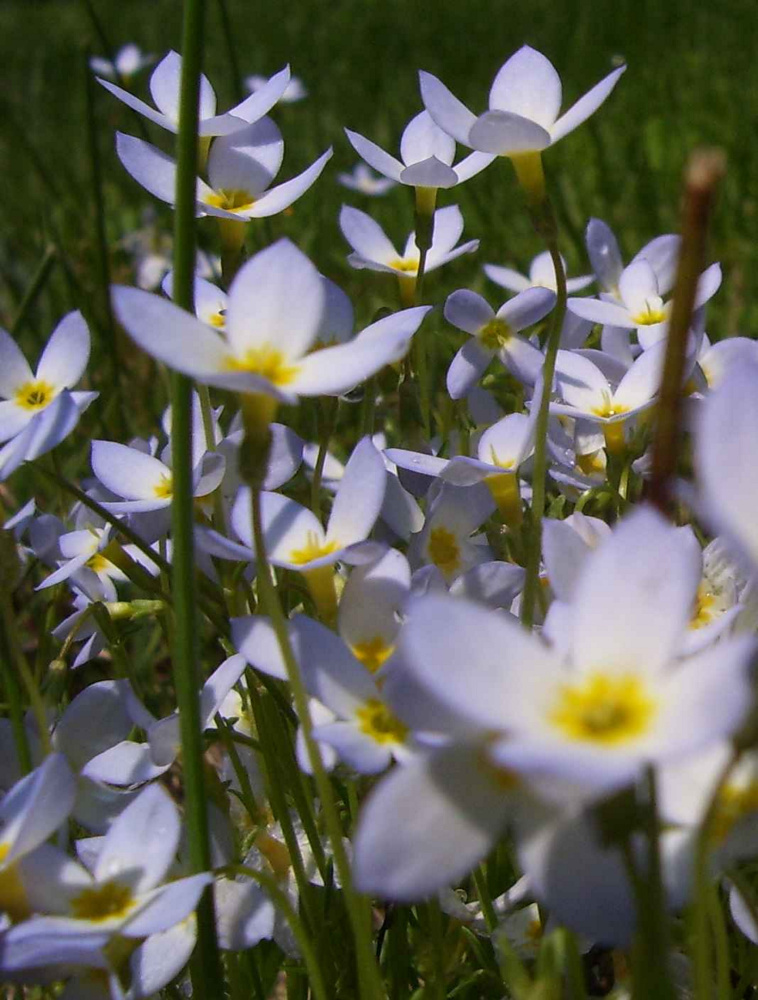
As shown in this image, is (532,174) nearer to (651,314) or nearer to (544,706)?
(651,314)

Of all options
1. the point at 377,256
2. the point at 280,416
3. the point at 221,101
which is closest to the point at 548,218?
the point at 377,256

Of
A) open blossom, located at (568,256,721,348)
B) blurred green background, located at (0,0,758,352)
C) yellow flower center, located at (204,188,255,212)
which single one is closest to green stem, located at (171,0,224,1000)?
yellow flower center, located at (204,188,255,212)

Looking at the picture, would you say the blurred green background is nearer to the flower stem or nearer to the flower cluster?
the flower cluster

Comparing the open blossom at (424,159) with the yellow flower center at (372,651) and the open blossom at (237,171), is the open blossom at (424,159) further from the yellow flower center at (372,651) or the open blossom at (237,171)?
the yellow flower center at (372,651)

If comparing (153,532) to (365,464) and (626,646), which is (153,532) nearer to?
(365,464)

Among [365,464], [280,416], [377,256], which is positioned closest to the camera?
[365,464]

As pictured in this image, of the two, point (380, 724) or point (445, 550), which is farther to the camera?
point (445, 550)

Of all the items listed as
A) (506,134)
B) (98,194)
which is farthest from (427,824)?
(98,194)
